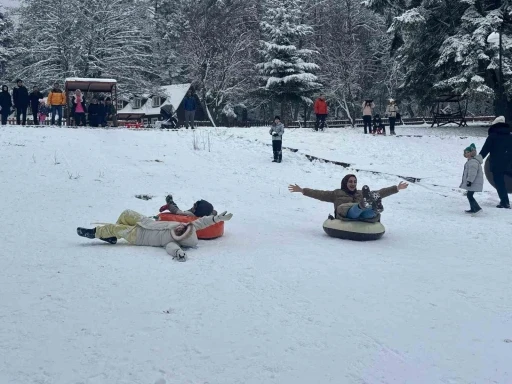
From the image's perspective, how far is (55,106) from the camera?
923 inches

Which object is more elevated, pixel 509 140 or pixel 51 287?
pixel 509 140

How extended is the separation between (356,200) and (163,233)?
3263mm

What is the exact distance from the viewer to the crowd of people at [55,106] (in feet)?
73.1

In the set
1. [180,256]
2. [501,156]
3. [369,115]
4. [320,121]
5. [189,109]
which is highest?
[189,109]

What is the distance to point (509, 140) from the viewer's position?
11641 millimetres

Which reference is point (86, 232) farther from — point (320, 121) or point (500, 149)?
point (320, 121)

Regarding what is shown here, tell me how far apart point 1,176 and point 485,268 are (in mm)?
10861

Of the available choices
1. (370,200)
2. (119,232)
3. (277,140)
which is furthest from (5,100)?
(370,200)

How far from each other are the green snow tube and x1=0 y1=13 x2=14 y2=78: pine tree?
149 ft

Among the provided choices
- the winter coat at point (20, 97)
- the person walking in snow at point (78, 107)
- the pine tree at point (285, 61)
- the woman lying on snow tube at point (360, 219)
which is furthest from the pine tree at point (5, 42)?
the woman lying on snow tube at point (360, 219)

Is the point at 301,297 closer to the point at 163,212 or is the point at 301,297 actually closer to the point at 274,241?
the point at 274,241

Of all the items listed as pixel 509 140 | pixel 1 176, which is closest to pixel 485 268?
pixel 509 140

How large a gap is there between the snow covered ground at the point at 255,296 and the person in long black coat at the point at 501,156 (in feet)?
1.43

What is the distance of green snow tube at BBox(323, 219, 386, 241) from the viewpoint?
8.48m
